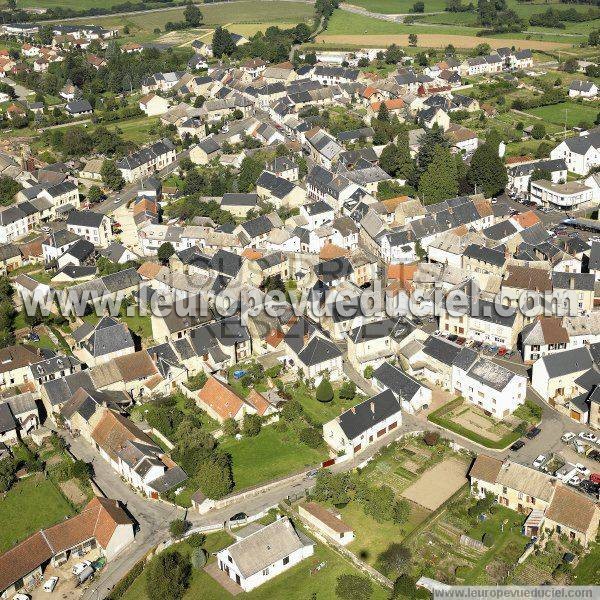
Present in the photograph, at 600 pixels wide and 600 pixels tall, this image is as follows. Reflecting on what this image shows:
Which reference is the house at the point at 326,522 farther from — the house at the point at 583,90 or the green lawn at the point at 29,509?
the house at the point at 583,90

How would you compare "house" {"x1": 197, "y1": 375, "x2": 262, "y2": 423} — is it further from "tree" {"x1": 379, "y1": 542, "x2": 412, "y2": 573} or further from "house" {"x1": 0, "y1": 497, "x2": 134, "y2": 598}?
"tree" {"x1": 379, "y1": 542, "x2": 412, "y2": 573}

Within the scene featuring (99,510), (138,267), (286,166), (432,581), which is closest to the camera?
(432,581)

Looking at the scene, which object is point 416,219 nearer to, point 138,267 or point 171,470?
point 138,267

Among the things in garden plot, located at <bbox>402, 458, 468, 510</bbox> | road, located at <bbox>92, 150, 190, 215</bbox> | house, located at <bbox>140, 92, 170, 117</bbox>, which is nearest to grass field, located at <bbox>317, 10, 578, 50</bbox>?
house, located at <bbox>140, 92, 170, 117</bbox>

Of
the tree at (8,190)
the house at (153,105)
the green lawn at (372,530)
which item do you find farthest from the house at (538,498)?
the house at (153,105)

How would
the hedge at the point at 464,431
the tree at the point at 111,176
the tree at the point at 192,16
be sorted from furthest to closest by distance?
the tree at the point at 192,16 → the tree at the point at 111,176 → the hedge at the point at 464,431

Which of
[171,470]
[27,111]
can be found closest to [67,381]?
[171,470]

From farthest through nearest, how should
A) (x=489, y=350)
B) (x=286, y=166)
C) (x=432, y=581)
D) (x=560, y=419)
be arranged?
1. (x=286, y=166)
2. (x=489, y=350)
3. (x=560, y=419)
4. (x=432, y=581)

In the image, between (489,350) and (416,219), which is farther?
(416,219)
